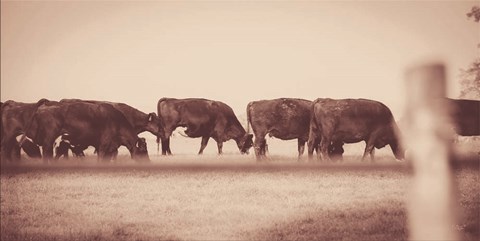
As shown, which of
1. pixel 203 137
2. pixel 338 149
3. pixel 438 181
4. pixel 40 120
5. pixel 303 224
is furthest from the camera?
pixel 203 137

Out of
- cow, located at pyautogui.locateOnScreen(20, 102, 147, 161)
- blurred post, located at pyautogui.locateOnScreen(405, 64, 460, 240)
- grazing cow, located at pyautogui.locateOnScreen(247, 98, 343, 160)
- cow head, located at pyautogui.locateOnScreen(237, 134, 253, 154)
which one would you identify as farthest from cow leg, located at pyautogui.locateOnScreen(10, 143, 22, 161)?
blurred post, located at pyautogui.locateOnScreen(405, 64, 460, 240)

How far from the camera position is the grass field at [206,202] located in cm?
638

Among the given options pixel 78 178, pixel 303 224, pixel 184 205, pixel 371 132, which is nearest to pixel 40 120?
pixel 78 178

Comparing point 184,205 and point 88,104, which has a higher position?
point 88,104

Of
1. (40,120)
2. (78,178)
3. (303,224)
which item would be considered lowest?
(303,224)

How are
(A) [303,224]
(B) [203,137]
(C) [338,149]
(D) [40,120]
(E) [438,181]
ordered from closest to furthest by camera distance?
(E) [438,181]
(A) [303,224]
(D) [40,120]
(C) [338,149]
(B) [203,137]

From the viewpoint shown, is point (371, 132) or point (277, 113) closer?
point (371, 132)

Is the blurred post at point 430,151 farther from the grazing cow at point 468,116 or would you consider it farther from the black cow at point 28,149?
the black cow at point 28,149

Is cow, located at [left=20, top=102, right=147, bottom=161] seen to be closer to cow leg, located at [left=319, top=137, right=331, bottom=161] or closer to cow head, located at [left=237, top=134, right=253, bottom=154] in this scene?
cow head, located at [left=237, top=134, right=253, bottom=154]

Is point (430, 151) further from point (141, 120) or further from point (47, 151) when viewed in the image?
point (141, 120)

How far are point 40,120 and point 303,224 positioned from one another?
4628mm

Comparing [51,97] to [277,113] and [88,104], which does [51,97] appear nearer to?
[88,104]

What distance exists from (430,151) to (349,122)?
806cm

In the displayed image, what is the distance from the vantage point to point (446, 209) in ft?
8.07
